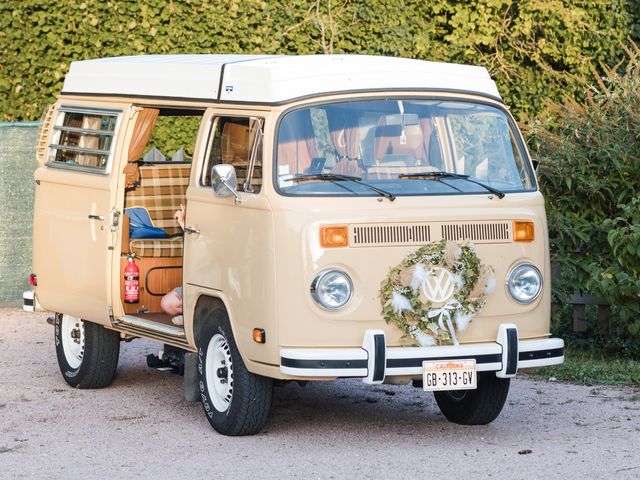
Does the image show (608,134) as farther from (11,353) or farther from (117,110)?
(11,353)

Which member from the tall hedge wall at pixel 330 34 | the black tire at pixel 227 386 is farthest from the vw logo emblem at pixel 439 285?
the tall hedge wall at pixel 330 34

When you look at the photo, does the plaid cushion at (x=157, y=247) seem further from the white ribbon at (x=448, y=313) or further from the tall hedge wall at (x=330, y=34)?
the tall hedge wall at (x=330, y=34)

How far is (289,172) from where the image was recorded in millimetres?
7668

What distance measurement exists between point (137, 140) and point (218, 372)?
1.95 meters

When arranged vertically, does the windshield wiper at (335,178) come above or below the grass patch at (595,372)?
above

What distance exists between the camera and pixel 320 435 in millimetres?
8133

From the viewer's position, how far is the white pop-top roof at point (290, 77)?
776cm

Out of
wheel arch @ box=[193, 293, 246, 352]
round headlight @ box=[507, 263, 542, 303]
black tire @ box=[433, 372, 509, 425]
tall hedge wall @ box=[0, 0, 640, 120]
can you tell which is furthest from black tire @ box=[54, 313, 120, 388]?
tall hedge wall @ box=[0, 0, 640, 120]

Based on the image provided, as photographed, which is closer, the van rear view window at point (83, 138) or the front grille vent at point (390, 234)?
the front grille vent at point (390, 234)

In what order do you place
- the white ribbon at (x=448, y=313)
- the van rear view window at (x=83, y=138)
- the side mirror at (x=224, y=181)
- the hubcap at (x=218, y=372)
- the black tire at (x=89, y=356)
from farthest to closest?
the black tire at (x=89, y=356) → the van rear view window at (x=83, y=138) → the hubcap at (x=218, y=372) → the side mirror at (x=224, y=181) → the white ribbon at (x=448, y=313)

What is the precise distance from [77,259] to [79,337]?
2.51 ft

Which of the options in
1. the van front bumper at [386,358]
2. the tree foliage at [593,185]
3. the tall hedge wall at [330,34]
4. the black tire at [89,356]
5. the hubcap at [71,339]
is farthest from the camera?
the tall hedge wall at [330,34]

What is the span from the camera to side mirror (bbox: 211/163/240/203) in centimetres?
775

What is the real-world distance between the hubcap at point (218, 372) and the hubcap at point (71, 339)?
209cm
